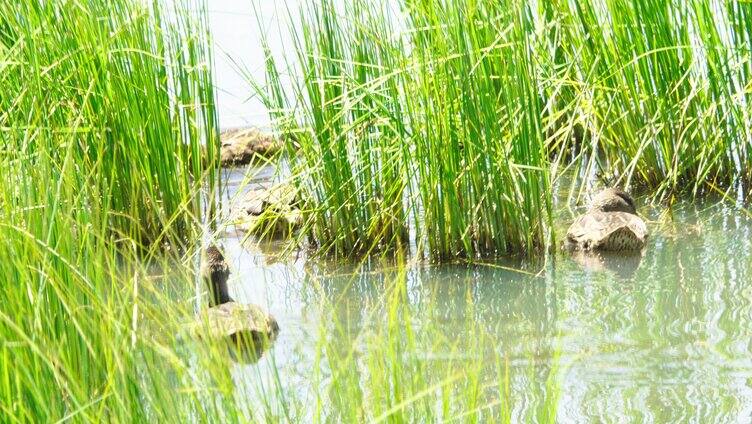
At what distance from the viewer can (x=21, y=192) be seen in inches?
139

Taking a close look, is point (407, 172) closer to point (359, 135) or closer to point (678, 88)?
point (359, 135)

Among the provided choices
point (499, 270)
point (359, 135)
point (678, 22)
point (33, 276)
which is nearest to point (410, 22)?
point (359, 135)

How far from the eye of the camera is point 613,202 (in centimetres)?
627

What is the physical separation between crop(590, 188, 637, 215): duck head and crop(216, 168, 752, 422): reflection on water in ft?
0.62

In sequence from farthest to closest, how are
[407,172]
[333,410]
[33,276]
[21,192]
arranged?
[407,172]
[333,410]
[21,192]
[33,276]

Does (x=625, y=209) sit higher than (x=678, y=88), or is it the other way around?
(x=678, y=88)

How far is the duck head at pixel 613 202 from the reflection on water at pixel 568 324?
7.5 inches

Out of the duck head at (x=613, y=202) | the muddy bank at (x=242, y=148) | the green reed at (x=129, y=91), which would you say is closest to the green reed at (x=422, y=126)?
the duck head at (x=613, y=202)

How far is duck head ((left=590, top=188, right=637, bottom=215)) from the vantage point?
20.5 feet

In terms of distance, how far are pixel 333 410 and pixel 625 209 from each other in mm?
2700

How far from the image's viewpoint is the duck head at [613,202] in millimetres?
6242

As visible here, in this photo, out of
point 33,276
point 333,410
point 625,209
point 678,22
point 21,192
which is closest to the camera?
point 33,276

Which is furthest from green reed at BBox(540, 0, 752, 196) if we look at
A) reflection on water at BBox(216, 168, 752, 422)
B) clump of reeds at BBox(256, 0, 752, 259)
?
reflection on water at BBox(216, 168, 752, 422)

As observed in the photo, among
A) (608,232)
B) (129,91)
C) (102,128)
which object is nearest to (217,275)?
(102,128)
